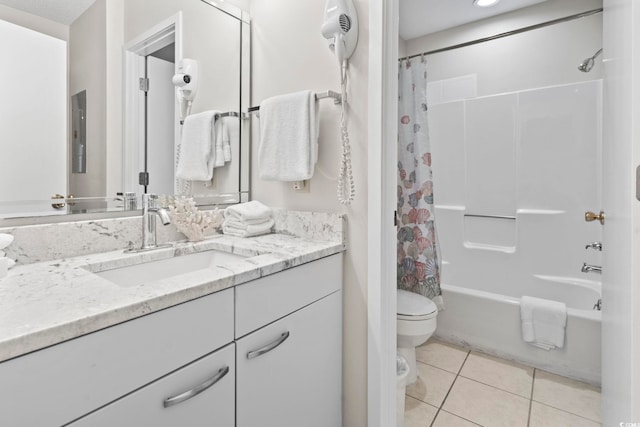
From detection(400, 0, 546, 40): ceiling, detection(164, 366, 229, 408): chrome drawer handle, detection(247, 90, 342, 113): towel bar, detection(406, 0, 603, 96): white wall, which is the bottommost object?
detection(164, 366, 229, 408): chrome drawer handle

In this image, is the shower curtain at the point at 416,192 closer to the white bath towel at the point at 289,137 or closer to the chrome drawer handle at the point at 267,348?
the white bath towel at the point at 289,137

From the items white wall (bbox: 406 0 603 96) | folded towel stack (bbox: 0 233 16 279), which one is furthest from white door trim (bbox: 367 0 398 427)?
white wall (bbox: 406 0 603 96)

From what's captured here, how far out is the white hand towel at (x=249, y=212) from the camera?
1.35m

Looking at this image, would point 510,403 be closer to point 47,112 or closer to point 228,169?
point 228,169

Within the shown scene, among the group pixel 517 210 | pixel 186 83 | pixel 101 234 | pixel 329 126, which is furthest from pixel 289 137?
pixel 517 210

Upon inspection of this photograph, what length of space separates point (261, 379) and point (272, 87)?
3.96ft

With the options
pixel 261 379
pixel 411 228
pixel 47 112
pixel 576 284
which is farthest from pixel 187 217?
pixel 576 284

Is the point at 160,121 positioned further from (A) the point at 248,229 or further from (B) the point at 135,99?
(A) the point at 248,229

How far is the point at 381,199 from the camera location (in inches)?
45.5

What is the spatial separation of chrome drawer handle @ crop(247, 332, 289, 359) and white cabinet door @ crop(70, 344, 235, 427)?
6 centimetres

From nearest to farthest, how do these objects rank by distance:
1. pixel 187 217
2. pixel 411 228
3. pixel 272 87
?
pixel 187 217
pixel 272 87
pixel 411 228

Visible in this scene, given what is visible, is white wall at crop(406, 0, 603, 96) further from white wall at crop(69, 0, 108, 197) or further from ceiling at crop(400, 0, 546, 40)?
white wall at crop(69, 0, 108, 197)

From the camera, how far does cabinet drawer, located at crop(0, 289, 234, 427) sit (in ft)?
1.64

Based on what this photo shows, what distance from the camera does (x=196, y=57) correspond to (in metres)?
1.39
